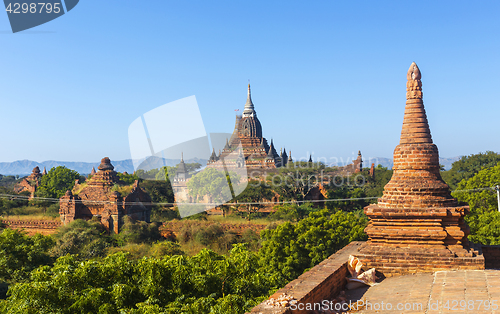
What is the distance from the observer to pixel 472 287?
7266 millimetres

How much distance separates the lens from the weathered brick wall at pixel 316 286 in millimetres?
6418

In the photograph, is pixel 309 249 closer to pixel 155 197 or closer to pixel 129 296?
pixel 129 296

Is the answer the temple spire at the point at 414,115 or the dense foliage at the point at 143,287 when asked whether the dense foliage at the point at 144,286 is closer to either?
the dense foliage at the point at 143,287

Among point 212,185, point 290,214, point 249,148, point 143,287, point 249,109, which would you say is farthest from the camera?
point 249,109

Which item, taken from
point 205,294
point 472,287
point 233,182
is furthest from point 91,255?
point 233,182

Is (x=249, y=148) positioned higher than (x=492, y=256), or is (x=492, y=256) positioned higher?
(x=249, y=148)

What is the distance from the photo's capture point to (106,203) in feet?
125

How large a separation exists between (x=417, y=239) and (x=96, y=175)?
128 ft

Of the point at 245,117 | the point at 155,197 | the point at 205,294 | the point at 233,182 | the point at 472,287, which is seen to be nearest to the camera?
the point at 472,287

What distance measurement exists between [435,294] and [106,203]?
113 ft

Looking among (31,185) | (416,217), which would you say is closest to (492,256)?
(416,217)

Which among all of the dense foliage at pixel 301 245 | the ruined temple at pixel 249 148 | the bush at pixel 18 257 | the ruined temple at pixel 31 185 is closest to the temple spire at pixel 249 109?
the ruined temple at pixel 249 148

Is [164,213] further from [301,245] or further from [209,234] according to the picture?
[301,245]

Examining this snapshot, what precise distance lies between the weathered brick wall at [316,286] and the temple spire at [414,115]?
10.6 feet
